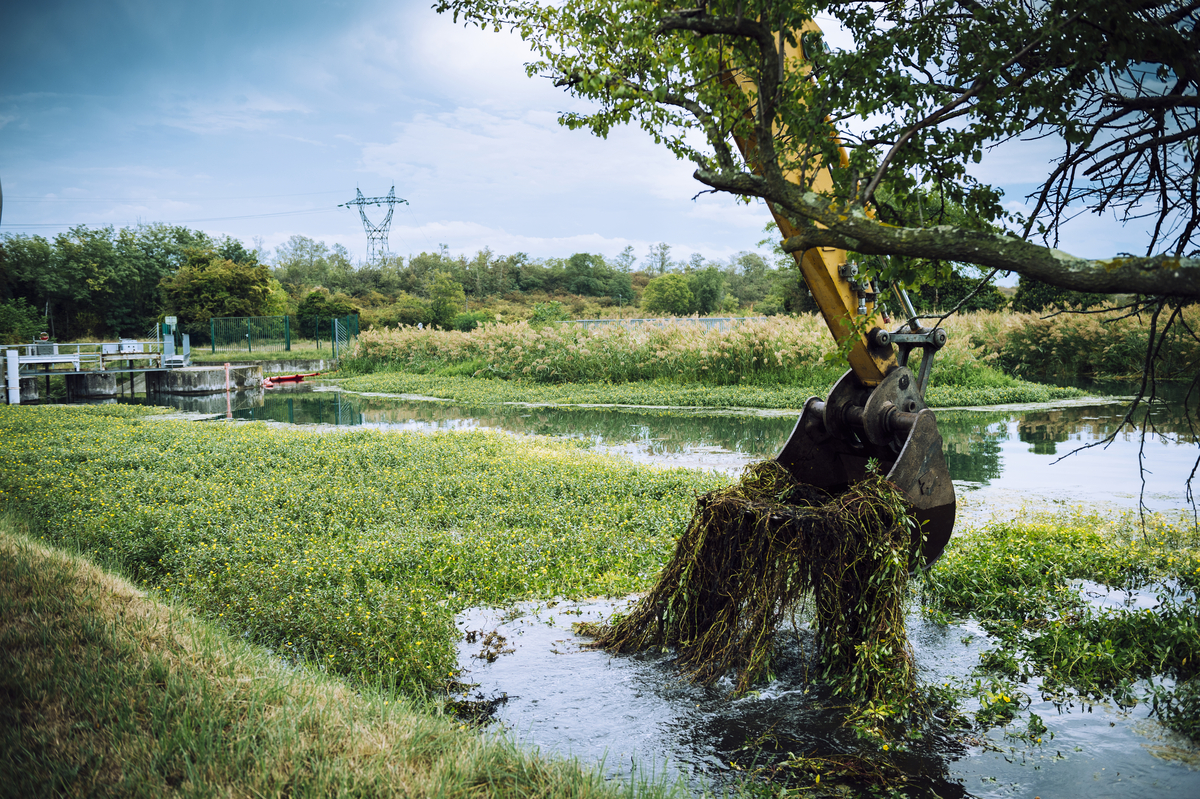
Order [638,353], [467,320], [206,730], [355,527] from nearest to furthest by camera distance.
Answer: [206,730], [355,527], [638,353], [467,320]

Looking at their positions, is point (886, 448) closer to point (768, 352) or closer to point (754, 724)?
point (754, 724)

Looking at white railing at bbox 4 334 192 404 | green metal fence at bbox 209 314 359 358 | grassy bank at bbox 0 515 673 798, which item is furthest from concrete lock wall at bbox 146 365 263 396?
grassy bank at bbox 0 515 673 798

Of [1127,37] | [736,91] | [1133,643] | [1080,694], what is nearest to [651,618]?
[1080,694]

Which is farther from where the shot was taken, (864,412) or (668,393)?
(668,393)

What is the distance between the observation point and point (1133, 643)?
175 inches

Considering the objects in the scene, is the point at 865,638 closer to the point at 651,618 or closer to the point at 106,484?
the point at 651,618

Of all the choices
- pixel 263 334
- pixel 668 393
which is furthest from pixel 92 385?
pixel 668 393

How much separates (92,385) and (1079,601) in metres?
29.0

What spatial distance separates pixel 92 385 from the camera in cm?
2588

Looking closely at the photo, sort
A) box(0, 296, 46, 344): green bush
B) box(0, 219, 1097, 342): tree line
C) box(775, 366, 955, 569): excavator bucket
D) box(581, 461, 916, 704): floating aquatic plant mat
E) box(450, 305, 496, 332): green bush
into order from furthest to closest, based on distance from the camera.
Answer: box(450, 305, 496, 332): green bush, box(0, 219, 1097, 342): tree line, box(0, 296, 46, 344): green bush, box(775, 366, 955, 569): excavator bucket, box(581, 461, 916, 704): floating aquatic plant mat

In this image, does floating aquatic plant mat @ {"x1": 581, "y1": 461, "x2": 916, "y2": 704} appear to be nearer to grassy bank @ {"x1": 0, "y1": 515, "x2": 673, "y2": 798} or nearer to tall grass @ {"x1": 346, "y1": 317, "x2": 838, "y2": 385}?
grassy bank @ {"x1": 0, "y1": 515, "x2": 673, "y2": 798}

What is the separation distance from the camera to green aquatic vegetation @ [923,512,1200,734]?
13.9 feet

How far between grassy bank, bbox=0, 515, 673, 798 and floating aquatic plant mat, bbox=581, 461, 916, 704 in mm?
1296

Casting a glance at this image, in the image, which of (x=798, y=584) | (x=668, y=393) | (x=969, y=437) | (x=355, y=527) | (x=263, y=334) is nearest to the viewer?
(x=798, y=584)
